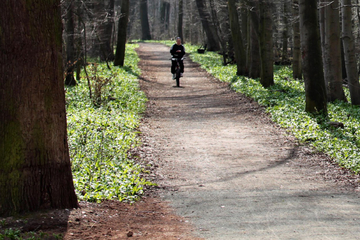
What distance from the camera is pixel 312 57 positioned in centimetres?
1180

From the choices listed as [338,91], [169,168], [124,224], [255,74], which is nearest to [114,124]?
[169,168]

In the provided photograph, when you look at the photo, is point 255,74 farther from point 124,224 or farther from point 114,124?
point 124,224

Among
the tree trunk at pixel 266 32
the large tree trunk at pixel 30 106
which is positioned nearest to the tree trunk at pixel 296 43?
the tree trunk at pixel 266 32

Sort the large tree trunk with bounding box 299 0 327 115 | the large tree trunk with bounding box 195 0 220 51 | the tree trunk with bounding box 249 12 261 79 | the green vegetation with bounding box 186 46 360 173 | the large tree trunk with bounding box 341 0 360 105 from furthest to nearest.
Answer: the large tree trunk with bounding box 195 0 220 51 → the tree trunk with bounding box 249 12 261 79 → the large tree trunk with bounding box 341 0 360 105 → the large tree trunk with bounding box 299 0 327 115 → the green vegetation with bounding box 186 46 360 173

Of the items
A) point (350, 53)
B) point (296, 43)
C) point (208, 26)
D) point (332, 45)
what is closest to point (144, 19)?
point (208, 26)

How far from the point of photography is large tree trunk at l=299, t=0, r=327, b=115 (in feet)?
38.2

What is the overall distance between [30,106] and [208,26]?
33951mm

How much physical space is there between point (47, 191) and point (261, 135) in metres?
6.69

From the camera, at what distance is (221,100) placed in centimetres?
1658

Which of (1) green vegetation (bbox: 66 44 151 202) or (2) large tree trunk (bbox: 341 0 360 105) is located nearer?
(1) green vegetation (bbox: 66 44 151 202)

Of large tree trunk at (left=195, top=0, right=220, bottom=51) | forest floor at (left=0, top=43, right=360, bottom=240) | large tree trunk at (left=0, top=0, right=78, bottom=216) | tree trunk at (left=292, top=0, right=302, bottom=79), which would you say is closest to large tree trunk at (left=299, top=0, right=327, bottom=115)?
forest floor at (left=0, top=43, right=360, bottom=240)

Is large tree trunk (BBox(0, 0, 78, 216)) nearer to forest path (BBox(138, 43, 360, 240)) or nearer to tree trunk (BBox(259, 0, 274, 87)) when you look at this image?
forest path (BBox(138, 43, 360, 240))

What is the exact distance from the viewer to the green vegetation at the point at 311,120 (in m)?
9.00

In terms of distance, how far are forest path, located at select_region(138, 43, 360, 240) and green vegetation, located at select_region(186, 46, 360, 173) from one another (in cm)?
39
